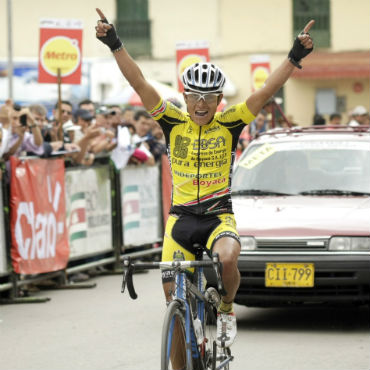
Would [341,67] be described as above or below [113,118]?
above

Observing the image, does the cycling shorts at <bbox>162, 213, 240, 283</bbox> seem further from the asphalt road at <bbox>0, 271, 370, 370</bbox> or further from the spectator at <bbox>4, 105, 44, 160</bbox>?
the spectator at <bbox>4, 105, 44, 160</bbox>

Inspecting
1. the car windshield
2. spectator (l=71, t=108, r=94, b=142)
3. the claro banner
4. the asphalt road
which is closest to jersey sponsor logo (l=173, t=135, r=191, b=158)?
the asphalt road

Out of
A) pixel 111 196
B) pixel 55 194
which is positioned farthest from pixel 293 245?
pixel 111 196

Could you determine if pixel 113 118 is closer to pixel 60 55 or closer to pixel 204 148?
pixel 60 55

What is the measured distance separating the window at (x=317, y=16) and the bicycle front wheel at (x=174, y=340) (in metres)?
37.3

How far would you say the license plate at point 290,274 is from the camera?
953 centimetres

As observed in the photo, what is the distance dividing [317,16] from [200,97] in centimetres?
3707

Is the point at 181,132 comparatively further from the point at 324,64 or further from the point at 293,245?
the point at 324,64

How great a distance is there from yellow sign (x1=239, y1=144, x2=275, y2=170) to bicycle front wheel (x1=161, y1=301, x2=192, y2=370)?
5032 millimetres

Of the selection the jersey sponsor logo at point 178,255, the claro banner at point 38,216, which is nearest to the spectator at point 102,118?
the claro banner at point 38,216

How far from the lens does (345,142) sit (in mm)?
11148

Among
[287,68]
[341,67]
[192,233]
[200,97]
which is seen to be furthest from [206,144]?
[341,67]

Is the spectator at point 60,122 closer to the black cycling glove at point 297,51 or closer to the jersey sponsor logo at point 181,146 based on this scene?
the jersey sponsor logo at point 181,146

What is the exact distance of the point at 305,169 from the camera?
36.1 ft
